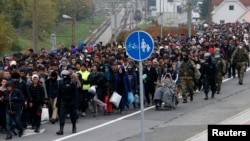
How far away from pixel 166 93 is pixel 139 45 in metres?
8.99

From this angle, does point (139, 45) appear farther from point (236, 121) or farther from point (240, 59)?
point (240, 59)

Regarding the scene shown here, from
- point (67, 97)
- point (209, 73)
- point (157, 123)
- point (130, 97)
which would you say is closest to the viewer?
point (67, 97)

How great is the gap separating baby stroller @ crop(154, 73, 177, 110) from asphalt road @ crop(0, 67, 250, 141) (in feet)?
0.85

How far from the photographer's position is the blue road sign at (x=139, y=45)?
13547 mm

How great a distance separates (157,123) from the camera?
2027 centimetres

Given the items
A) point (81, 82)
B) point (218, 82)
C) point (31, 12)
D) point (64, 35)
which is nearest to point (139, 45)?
point (81, 82)

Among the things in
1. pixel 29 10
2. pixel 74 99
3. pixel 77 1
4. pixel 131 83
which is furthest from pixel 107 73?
pixel 77 1

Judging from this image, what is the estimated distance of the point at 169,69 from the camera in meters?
23.5

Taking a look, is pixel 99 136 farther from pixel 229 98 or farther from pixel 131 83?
pixel 229 98

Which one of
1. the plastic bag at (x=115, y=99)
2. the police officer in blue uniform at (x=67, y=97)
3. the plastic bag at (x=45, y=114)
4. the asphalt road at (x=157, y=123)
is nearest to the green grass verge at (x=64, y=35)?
the asphalt road at (x=157, y=123)

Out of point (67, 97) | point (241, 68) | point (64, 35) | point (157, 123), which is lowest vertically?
point (157, 123)

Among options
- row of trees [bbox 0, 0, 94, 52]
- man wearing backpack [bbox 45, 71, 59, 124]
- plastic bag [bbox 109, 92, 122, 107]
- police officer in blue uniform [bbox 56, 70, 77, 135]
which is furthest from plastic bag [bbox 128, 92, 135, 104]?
row of trees [bbox 0, 0, 94, 52]

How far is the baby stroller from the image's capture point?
2253 cm

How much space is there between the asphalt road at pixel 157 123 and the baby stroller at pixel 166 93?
0.85 ft
